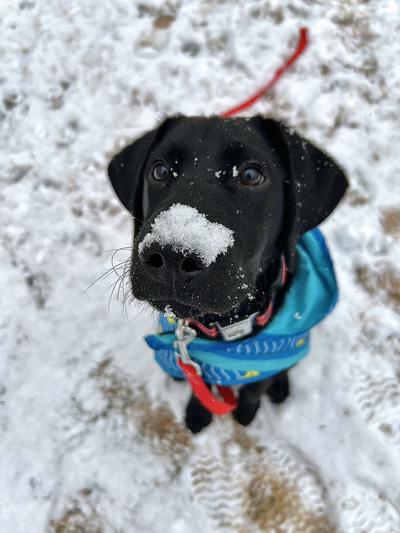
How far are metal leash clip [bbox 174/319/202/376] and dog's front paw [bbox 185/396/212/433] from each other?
1.30 feet

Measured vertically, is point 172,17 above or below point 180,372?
above

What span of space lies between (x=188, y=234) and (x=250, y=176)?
55 cm

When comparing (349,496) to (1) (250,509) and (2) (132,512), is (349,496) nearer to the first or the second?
(1) (250,509)

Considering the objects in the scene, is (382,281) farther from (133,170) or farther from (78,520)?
(78,520)

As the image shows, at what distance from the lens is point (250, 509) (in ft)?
7.27

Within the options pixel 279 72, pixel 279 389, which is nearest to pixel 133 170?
pixel 279 389

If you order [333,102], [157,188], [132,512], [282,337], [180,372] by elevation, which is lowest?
[132,512]

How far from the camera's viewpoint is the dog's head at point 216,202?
1.34 m

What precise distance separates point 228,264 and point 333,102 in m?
2.66

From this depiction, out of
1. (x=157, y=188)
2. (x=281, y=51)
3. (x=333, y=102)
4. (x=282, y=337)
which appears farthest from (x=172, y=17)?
(x=282, y=337)

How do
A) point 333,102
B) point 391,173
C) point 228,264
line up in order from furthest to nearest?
point 333,102 → point 391,173 → point 228,264

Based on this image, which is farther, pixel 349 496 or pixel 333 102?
pixel 333 102

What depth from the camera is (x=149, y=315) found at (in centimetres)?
276

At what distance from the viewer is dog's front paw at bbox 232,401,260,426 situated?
91.7 inches
